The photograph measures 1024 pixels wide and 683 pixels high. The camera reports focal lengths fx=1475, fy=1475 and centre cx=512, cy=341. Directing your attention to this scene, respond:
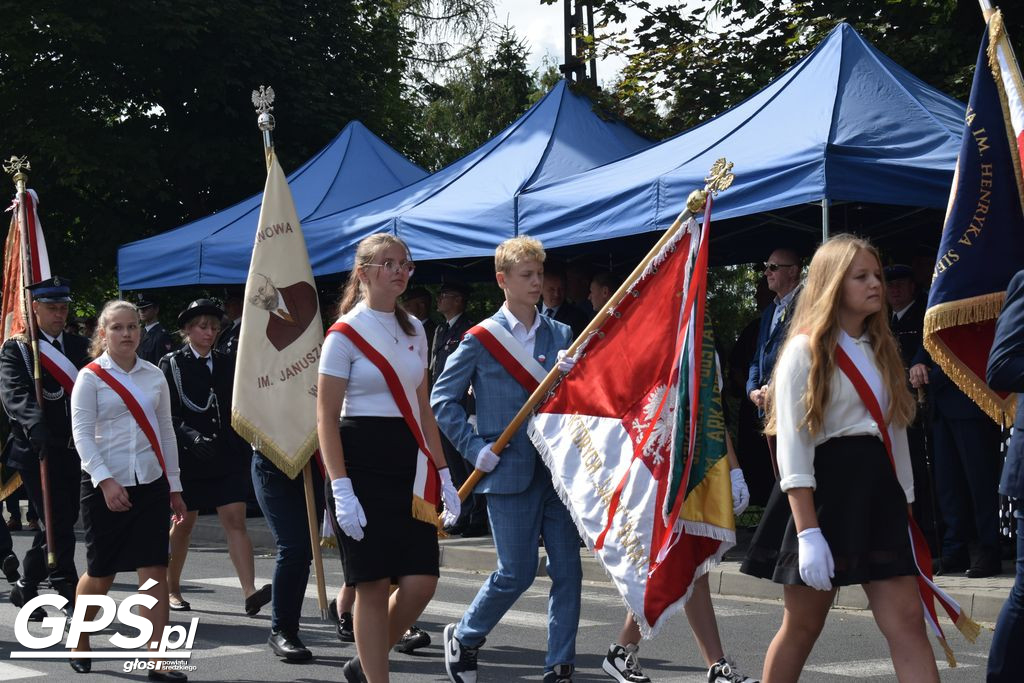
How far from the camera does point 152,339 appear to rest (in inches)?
571

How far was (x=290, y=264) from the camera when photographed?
8.32 meters

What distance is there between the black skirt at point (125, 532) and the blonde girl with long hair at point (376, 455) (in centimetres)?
153

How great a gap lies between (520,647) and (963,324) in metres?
2.76

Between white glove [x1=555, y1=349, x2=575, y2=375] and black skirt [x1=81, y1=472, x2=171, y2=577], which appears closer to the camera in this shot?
white glove [x1=555, y1=349, x2=575, y2=375]

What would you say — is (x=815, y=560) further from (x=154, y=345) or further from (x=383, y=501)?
(x=154, y=345)

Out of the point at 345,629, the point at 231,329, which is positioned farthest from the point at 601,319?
the point at 231,329

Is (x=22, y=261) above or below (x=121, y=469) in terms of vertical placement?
above

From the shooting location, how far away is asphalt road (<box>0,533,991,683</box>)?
6.84 meters

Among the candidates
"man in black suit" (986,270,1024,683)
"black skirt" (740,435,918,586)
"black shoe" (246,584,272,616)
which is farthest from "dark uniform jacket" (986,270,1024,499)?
"black shoe" (246,584,272,616)

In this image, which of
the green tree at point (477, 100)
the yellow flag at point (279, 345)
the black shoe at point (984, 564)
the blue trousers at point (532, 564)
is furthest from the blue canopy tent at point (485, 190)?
the green tree at point (477, 100)

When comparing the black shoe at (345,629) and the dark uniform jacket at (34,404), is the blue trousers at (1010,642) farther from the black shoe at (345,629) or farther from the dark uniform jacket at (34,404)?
the dark uniform jacket at (34,404)

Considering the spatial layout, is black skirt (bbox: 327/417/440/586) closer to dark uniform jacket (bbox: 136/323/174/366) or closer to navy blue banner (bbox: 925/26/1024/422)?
navy blue banner (bbox: 925/26/1024/422)

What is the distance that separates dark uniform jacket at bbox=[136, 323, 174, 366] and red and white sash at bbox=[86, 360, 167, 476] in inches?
283

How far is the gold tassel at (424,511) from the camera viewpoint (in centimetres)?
568
